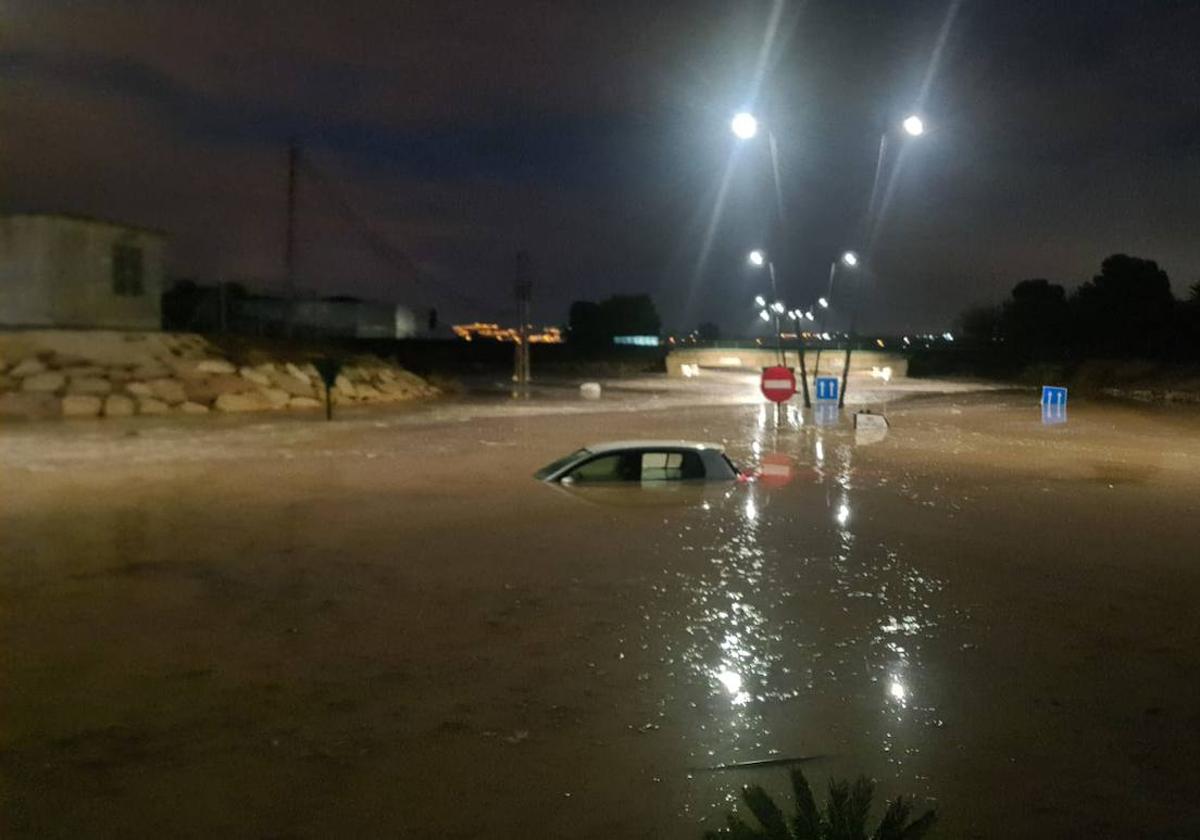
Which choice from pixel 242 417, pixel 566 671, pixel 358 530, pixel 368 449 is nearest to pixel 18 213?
pixel 242 417

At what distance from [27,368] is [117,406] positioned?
292 centimetres

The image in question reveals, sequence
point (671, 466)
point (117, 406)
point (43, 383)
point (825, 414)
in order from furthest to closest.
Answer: point (825, 414) → point (117, 406) → point (43, 383) → point (671, 466)

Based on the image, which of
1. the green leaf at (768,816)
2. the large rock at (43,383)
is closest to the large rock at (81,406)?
the large rock at (43,383)

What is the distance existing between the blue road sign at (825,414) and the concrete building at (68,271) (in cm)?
2340

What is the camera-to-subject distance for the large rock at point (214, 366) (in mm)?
35250

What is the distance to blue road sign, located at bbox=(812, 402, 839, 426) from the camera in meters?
32.5

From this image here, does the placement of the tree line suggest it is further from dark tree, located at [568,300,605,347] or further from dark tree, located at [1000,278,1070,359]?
dark tree, located at [568,300,605,347]

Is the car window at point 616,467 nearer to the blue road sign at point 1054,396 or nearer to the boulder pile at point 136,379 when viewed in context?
the boulder pile at point 136,379

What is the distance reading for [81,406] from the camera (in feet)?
99.8

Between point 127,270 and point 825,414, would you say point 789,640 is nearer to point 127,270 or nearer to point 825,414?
point 825,414

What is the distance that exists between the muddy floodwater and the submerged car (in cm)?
41

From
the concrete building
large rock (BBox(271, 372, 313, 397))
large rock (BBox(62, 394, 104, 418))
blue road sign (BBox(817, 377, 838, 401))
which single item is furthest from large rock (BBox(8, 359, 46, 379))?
blue road sign (BBox(817, 377, 838, 401))

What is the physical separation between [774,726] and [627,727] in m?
0.88

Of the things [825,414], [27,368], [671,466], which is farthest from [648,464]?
[27,368]
